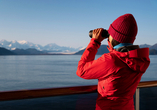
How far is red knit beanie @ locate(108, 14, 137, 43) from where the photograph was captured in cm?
81

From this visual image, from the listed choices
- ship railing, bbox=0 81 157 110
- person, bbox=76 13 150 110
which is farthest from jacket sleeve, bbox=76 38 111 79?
ship railing, bbox=0 81 157 110

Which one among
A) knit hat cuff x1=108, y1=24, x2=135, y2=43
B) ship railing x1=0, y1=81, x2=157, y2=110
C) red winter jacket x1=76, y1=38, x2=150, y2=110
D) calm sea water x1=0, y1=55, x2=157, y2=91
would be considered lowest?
calm sea water x1=0, y1=55, x2=157, y2=91

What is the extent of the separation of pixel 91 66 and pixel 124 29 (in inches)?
9.4

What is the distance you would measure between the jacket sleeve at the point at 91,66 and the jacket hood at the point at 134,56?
99 mm

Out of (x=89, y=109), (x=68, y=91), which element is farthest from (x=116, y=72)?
(x=89, y=109)

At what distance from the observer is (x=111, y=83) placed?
84 centimetres

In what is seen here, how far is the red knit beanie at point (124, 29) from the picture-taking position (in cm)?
81

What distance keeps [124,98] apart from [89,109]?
0.55 m

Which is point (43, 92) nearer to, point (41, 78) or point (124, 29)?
point (124, 29)

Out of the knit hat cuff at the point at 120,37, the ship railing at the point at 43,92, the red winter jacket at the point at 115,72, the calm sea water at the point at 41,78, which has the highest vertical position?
the knit hat cuff at the point at 120,37

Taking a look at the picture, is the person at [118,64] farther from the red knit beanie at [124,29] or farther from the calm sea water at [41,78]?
the calm sea water at [41,78]

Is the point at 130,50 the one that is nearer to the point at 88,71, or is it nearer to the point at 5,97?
the point at 88,71

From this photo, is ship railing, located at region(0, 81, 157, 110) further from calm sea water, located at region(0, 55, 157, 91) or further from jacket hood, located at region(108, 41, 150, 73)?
calm sea water, located at region(0, 55, 157, 91)

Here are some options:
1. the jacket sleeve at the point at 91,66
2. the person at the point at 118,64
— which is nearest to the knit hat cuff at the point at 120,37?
the person at the point at 118,64
